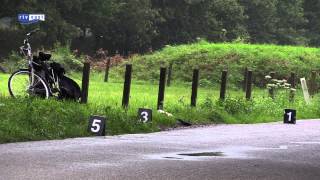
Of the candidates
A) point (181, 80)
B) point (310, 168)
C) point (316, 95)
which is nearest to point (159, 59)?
point (181, 80)

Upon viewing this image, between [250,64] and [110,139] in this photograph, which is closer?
[110,139]

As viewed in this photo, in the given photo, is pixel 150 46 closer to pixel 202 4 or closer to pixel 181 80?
pixel 202 4

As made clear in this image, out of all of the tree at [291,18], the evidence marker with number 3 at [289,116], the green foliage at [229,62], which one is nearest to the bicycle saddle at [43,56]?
the evidence marker with number 3 at [289,116]

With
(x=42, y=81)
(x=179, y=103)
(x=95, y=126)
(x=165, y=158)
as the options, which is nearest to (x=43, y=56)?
(x=42, y=81)

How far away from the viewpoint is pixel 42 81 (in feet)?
44.0

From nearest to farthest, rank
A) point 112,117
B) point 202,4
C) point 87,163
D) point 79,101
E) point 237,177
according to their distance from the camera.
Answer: point 237,177 < point 87,163 < point 112,117 < point 79,101 < point 202,4

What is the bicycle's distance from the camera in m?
13.4

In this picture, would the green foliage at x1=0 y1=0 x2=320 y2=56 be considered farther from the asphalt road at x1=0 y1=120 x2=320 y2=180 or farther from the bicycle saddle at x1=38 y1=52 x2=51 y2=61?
the asphalt road at x1=0 y1=120 x2=320 y2=180

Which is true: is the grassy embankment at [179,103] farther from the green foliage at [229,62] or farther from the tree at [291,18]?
the tree at [291,18]

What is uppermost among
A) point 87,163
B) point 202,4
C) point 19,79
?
point 202,4

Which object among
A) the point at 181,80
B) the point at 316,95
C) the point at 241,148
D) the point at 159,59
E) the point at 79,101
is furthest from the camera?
the point at 159,59

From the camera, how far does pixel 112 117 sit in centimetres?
1273

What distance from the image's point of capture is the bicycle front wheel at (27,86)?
13.4m

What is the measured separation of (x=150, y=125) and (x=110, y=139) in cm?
228
